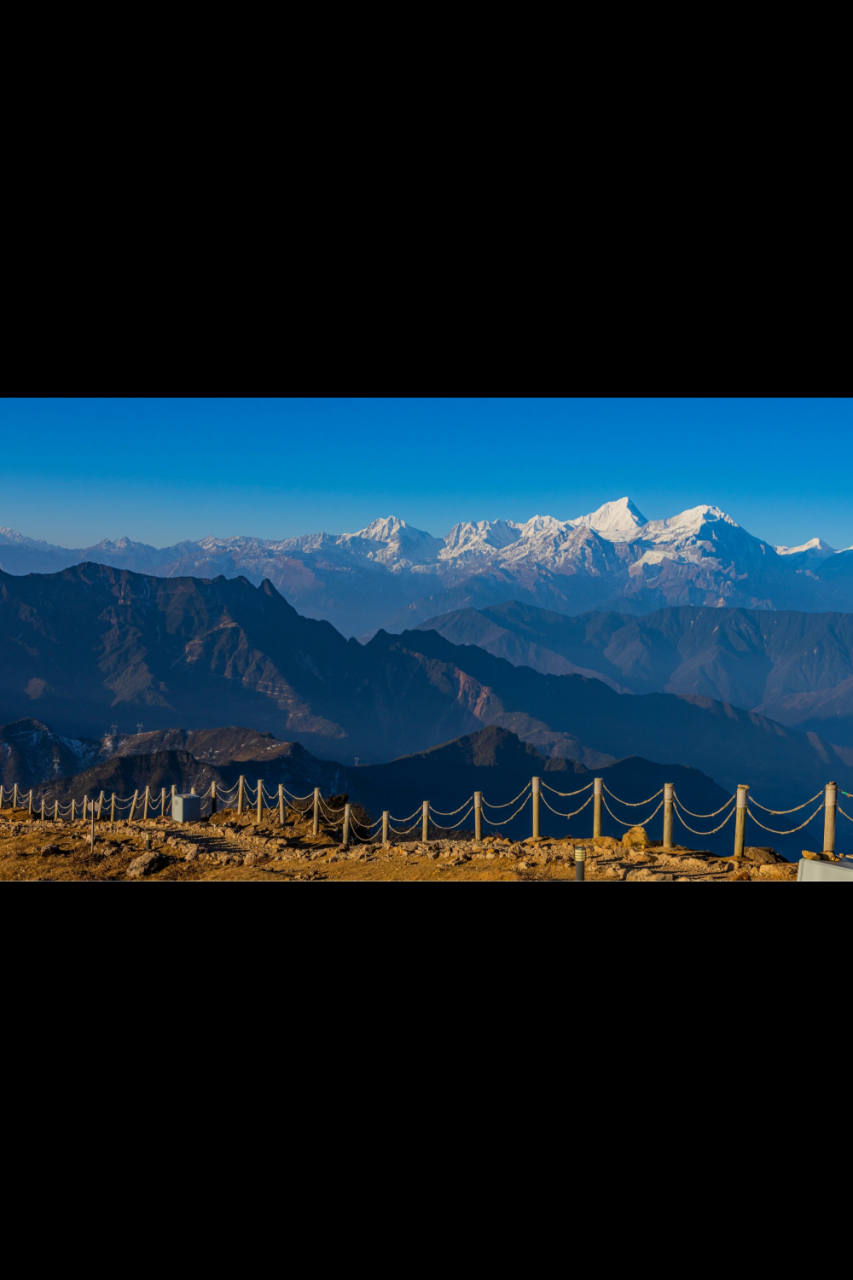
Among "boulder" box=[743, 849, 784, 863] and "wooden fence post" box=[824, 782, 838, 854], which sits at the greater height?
"wooden fence post" box=[824, 782, 838, 854]

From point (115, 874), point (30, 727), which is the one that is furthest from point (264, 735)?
point (115, 874)

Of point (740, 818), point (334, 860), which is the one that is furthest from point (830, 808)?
point (334, 860)

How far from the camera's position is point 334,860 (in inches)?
421

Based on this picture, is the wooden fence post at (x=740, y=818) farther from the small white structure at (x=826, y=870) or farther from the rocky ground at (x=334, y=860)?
the small white structure at (x=826, y=870)

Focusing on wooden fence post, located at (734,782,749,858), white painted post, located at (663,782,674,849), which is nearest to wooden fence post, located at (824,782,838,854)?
wooden fence post, located at (734,782,749,858)

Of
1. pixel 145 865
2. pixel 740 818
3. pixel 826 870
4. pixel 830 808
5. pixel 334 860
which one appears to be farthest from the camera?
pixel 334 860

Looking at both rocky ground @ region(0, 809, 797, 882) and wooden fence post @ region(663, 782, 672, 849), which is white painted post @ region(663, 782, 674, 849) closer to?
wooden fence post @ region(663, 782, 672, 849)

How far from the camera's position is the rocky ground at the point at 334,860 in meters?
8.66

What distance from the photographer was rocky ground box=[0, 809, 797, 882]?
341 inches

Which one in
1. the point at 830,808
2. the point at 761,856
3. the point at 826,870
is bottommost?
the point at 761,856

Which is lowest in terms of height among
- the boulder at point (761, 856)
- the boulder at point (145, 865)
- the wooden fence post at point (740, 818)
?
the boulder at point (145, 865)

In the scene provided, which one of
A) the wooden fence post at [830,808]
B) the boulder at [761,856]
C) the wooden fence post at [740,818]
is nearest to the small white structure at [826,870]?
the wooden fence post at [830,808]

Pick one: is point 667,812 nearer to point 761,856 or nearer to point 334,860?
point 761,856
